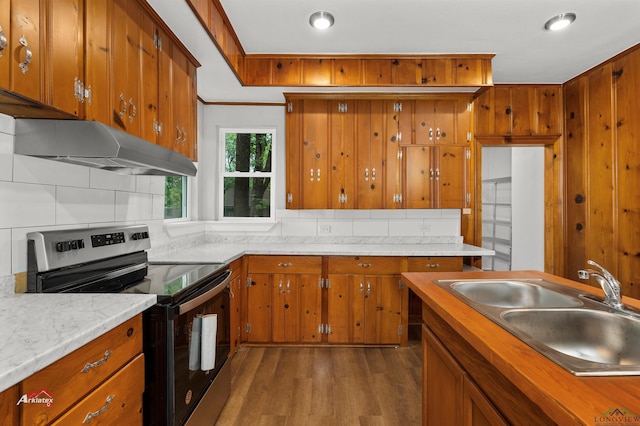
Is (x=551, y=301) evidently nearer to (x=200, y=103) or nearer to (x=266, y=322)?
(x=266, y=322)

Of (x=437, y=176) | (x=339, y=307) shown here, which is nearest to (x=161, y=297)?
(x=339, y=307)

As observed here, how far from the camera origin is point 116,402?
1.11 meters

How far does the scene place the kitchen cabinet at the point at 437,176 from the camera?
3209mm

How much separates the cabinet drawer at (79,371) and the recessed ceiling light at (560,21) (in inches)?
126

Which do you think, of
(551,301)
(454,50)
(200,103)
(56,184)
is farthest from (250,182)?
(551,301)

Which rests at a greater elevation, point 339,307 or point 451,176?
point 451,176

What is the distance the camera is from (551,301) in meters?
1.38

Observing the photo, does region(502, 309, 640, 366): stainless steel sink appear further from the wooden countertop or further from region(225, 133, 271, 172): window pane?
region(225, 133, 271, 172): window pane

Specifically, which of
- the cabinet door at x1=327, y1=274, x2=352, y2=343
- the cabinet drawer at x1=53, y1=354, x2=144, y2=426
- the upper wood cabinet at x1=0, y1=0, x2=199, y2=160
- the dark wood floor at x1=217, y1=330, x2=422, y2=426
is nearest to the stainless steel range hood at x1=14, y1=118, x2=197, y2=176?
the upper wood cabinet at x1=0, y1=0, x2=199, y2=160

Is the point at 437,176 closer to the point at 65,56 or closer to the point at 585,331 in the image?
the point at 585,331

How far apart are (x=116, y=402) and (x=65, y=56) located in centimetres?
131

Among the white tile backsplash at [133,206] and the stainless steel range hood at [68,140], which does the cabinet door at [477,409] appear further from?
the white tile backsplash at [133,206]

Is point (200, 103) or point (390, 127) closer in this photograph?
point (390, 127)

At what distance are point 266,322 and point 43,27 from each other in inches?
98.4
